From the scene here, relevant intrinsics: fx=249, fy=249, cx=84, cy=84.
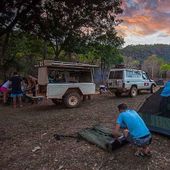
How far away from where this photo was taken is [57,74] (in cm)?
1243

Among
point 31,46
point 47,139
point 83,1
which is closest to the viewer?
point 47,139

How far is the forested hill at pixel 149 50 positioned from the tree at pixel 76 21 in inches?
3469

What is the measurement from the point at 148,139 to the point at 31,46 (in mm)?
19595

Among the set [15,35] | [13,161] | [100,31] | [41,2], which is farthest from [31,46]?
[13,161]

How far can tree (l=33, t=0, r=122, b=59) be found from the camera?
A: 15.4 m

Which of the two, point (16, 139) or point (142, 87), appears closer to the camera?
point (16, 139)

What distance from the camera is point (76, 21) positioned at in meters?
17.6

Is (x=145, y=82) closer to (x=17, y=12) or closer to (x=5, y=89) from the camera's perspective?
(x=5, y=89)

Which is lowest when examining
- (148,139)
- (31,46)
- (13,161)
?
(13,161)

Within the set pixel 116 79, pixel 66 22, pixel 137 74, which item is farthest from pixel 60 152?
pixel 66 22

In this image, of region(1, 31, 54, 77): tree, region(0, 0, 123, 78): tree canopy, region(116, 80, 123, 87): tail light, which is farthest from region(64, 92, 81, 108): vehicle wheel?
region(1, 31, 54, 77): tree

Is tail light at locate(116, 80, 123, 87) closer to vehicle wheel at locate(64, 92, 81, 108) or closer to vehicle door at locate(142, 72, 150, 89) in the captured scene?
vehicle door at locate(142, 72, 150, 89)

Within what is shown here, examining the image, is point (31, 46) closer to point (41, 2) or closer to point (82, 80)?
point (41, 2)

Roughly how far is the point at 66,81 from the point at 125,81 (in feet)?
17.0
